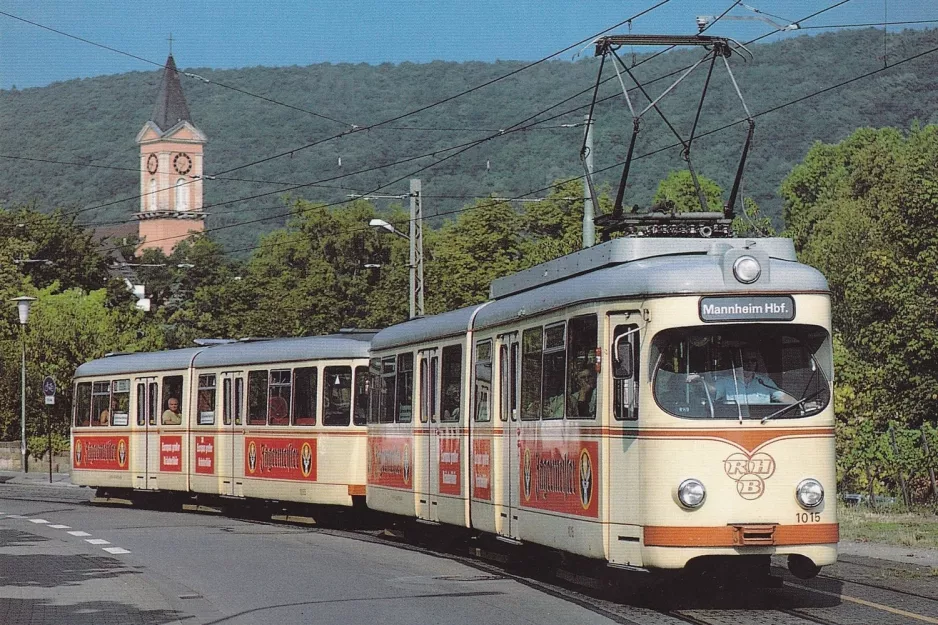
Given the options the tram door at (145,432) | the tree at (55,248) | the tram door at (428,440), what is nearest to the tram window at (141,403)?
the tram door at (145,432)

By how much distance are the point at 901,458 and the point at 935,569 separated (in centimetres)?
871

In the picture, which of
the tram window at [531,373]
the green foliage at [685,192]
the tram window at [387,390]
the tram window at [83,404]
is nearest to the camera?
the tram window at [531,373]

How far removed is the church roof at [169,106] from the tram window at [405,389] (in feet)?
511

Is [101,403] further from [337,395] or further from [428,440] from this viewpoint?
[428,440]

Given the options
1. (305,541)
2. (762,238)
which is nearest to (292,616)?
(762,238)

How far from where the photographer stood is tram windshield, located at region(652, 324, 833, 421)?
13.5 metres

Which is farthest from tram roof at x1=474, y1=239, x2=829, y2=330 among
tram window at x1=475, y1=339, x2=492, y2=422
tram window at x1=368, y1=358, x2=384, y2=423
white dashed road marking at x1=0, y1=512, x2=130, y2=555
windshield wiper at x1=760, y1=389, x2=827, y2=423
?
tram window at x1=368, y1=358, x2=384, y2=423

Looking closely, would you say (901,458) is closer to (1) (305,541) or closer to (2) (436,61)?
(1) (305,541)

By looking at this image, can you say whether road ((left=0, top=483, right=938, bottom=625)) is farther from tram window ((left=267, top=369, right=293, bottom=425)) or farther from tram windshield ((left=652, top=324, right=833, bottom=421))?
tram window ((left=267, top=369, right=293, bottom=425))

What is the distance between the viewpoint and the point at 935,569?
16.2 metres

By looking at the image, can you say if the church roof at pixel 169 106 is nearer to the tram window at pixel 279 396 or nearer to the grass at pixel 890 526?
the tram window at pixel 279 396

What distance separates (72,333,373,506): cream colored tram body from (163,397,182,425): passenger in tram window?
32 millimetres

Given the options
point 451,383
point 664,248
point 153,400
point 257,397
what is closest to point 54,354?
point 153,400

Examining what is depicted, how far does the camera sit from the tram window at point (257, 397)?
88.5 feet
